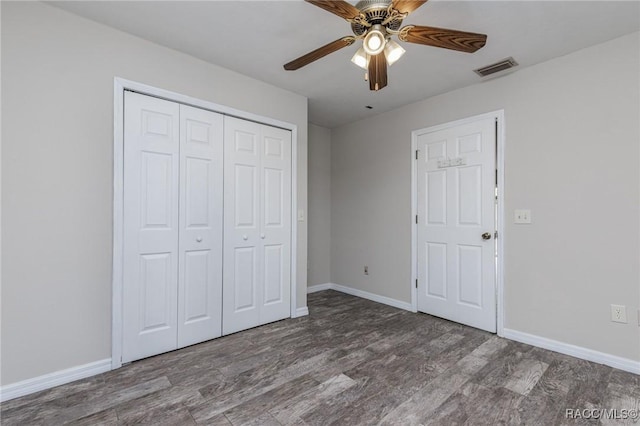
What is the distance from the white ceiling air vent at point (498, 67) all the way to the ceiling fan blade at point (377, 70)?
135 centimetres

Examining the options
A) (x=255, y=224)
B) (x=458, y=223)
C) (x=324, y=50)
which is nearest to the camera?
(x=324, y=50)

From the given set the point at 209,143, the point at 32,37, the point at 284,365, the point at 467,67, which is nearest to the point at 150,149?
the point at 209,143

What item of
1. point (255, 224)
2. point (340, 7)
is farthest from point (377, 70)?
point (255, 224)

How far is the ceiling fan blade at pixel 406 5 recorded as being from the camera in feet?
5.08

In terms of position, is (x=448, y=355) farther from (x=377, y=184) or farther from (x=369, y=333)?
(x=377, y=184)

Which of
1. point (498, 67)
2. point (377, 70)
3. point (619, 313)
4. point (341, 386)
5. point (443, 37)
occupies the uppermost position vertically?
point (498, 67)

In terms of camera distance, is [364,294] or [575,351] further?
[364,294]

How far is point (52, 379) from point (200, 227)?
1394mm

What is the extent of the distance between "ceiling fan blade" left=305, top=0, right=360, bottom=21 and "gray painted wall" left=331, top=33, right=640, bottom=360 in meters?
1.40

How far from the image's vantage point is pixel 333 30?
7.24 feet

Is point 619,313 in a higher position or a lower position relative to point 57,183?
lower

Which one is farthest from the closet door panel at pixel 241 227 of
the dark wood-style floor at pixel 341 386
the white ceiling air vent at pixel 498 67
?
the white ceiling air vent at pixel 498 67

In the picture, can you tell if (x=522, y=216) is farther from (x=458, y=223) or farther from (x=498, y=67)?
(x=498, y=67)

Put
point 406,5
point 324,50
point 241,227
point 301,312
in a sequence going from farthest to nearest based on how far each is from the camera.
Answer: point 301,312 → point 241,227 → point 324,50 → point 406,5
